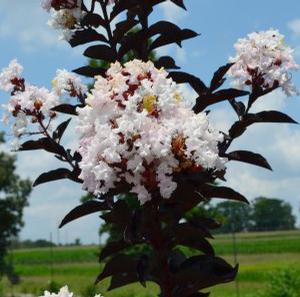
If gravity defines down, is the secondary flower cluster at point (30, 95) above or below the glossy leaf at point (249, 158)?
above

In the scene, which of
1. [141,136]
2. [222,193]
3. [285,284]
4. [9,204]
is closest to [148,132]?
[141,136]

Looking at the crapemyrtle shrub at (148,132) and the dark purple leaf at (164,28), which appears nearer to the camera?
the crapemyrtle shrub at (148,132)

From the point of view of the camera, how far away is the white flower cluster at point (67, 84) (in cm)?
286

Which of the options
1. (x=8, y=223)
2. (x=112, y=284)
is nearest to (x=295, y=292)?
(x=112, y=284)

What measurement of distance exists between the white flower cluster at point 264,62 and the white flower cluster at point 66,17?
67cm

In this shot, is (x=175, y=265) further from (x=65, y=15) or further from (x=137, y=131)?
(x=65, y=15)

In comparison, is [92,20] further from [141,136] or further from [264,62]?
[141,136]

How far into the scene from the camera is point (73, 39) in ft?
9.87

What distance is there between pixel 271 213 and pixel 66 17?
74142 mm

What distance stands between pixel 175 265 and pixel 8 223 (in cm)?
2508

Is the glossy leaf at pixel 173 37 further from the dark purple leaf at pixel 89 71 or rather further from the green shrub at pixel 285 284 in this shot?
the green shrub at pixel 285 284

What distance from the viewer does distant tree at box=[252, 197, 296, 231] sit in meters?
74.2

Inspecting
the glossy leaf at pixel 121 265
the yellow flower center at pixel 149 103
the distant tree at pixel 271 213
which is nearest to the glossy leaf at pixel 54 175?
the glossy leaf at pixel 121 265

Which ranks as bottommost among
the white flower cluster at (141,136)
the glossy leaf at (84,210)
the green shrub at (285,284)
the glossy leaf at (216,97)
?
the green shrub at (285,284)
